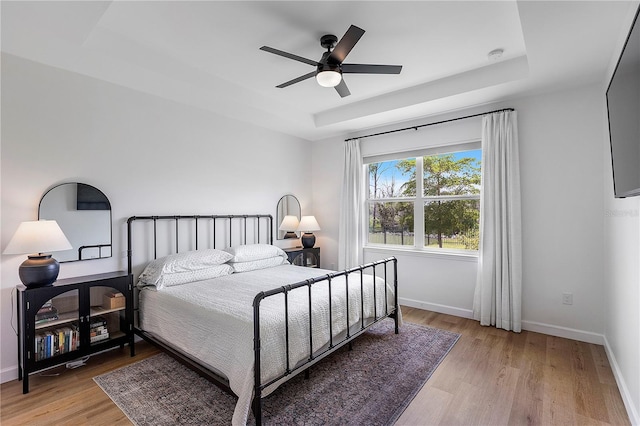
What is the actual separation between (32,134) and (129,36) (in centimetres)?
117

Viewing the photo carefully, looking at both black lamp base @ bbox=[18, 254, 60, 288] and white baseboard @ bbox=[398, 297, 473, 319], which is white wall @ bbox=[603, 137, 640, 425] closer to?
white baseboard @ bbox=[398, 297, 473, 319]

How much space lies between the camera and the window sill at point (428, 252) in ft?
12.5

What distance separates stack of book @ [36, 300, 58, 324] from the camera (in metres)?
2.34

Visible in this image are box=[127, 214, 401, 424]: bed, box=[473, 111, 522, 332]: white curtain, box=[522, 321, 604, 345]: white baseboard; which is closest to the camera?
box=[127, 214, 401, 424]: bed

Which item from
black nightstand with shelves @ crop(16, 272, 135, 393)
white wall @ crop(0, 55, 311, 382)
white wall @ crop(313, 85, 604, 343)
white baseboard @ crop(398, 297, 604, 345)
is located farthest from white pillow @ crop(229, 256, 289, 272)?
white wall @ crop(313, 85, 604, 343)

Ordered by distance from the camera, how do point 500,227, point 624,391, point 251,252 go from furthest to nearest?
point 251,252 → point 500,227 → point 624,391

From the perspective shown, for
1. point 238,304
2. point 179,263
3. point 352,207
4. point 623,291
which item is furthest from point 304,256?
point 623,291

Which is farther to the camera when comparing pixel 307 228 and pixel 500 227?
pixel 307 228

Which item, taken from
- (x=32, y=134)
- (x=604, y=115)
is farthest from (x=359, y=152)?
(x=32, y=134)

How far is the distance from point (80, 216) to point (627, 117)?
4001 millimetres

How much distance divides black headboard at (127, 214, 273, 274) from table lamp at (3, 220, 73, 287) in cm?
70

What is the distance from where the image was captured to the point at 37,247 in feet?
7.48

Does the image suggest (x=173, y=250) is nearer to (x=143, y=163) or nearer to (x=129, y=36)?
(x=143, y=163)

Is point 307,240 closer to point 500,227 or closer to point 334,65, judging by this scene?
point 500,227
